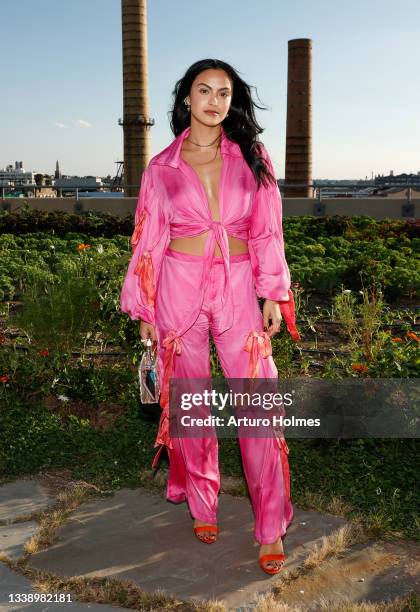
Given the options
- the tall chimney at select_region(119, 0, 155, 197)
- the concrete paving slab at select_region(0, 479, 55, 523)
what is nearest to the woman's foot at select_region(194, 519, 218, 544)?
the concrete paving slab at select_region(0, 479, 55, 523)

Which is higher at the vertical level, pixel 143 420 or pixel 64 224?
pixel 64 224

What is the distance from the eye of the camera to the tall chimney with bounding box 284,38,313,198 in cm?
2353

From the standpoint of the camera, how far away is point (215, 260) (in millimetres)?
3281

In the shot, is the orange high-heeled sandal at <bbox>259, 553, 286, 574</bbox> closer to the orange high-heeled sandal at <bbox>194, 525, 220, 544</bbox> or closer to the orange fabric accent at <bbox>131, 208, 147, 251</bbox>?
the orange high-heeled sandal at <bbox>194, 525, 220, 544</bbox>

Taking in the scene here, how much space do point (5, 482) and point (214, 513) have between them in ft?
4.32

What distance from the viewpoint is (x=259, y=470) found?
328cm

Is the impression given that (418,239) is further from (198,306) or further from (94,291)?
(198,306)

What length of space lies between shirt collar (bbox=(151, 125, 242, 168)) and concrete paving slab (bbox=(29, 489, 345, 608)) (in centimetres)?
166

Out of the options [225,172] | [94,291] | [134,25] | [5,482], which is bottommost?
[5,482]

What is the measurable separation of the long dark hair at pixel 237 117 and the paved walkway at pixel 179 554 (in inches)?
62.1

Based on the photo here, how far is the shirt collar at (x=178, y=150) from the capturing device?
11.0 ft

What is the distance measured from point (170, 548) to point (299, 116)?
2181 centimetres

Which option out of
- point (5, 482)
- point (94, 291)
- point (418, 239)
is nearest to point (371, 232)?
point (418, 239)

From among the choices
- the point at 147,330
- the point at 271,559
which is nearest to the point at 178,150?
the point at 147,330
